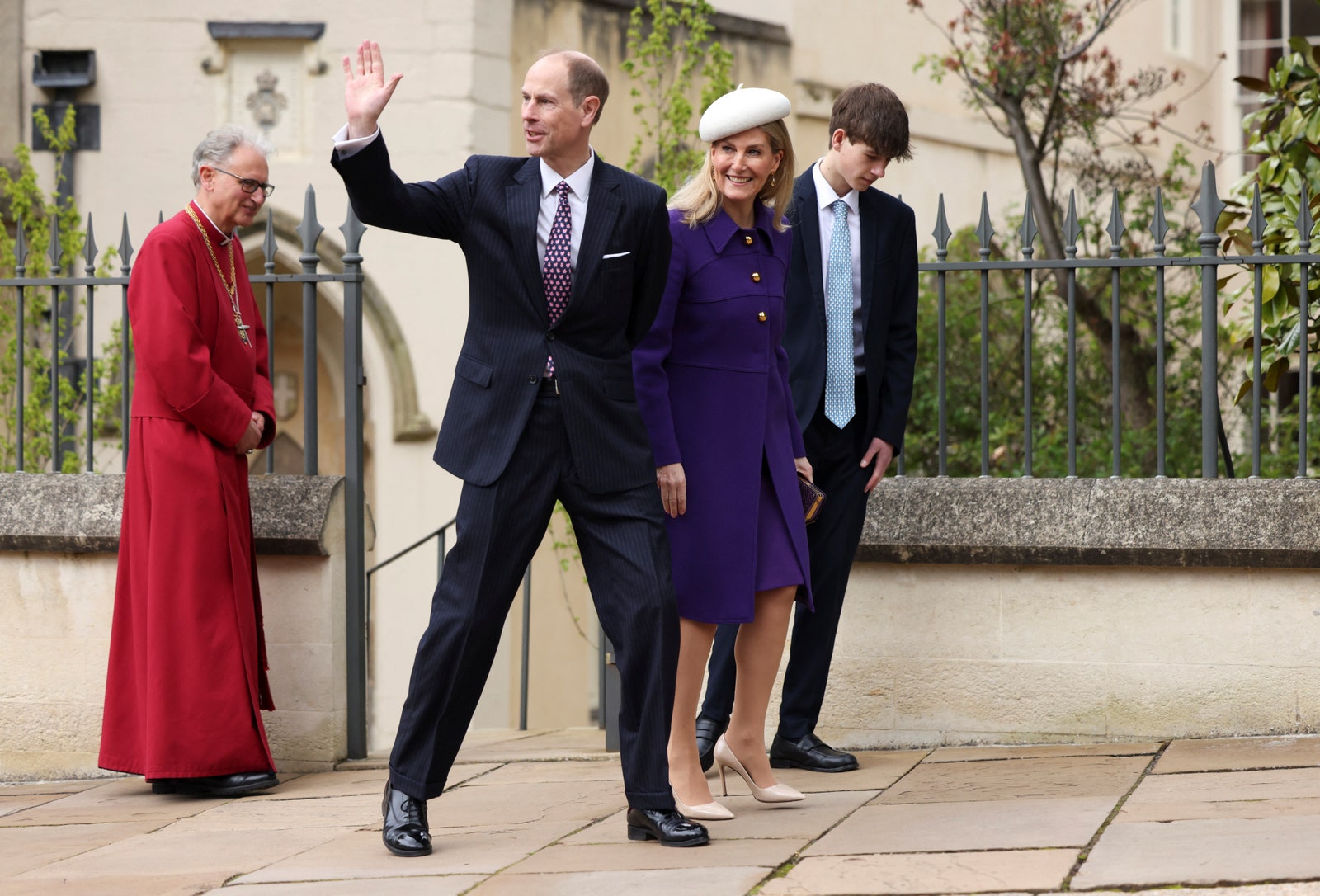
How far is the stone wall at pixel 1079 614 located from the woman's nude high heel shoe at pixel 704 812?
143 cm

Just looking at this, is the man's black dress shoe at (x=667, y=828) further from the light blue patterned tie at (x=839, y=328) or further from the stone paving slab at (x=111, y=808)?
the stone paving slab at (x=111, y=808)

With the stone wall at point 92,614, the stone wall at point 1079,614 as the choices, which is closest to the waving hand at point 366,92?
the stone wall at point 92,614

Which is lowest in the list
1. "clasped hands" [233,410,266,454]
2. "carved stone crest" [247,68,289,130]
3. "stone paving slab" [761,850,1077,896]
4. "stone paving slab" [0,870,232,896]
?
"stone paving slab" [0,870,232,896]

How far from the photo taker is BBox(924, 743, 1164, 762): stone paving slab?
5133mm

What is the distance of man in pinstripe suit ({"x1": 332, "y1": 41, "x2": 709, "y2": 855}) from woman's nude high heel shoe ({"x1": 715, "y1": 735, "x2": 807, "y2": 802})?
0.43 meters

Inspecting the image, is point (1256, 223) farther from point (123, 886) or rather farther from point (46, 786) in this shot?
point (46, 786)

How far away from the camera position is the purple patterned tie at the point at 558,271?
396cm

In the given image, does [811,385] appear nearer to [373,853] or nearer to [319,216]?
[373,853]

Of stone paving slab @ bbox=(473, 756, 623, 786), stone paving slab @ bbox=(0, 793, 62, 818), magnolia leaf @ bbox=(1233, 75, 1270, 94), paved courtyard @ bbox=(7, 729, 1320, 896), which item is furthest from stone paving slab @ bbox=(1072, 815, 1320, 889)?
magnolia leaf @ bbox=(1233, 75, 1270, 94)

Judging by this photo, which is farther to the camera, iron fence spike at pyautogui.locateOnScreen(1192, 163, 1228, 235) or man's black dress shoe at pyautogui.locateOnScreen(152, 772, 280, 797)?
iron fence spike at pyautogui.locateOnScreen(1192, 163, 1228, 235)

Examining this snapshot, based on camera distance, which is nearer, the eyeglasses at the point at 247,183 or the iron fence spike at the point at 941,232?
the eyeglasses at the point at 247,183

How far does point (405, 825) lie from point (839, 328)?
1.93 m

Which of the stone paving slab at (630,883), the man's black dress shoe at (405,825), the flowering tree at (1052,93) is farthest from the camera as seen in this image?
the flowering tree at (1052,93)

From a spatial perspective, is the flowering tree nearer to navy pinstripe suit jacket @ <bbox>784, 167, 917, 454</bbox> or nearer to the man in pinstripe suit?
navy pinstripe suit jacket @ <bbox>784, 167, 917, 454</bbox>
